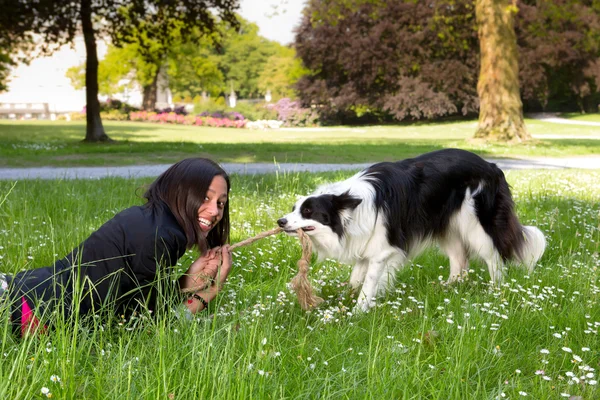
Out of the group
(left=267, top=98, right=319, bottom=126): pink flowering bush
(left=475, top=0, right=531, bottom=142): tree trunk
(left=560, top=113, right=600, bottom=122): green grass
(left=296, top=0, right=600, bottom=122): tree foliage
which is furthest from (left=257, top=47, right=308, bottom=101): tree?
(left=475, top=0, right=531, bottom=142): tree trunk

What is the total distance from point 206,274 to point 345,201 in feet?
3.68

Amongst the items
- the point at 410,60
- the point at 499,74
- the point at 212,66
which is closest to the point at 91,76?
the point at 499,74

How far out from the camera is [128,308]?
3.58m

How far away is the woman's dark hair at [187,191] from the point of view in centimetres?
351

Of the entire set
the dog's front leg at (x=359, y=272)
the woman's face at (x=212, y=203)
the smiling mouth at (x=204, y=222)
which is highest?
the woman's face at (x=212, y=203)

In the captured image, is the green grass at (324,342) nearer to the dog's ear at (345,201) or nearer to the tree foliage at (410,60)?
the dog's ear at (345,201)

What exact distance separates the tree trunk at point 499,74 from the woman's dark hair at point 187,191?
1721 cm

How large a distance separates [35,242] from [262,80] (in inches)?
2846

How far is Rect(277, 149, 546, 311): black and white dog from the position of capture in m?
4.28

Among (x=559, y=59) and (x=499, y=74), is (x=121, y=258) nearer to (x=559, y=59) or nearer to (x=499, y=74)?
(x=499, y=74)

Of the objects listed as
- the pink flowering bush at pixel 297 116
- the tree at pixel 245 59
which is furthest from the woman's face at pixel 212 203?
the tree at pixel 245 59

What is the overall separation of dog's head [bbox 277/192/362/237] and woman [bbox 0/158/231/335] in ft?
2.13

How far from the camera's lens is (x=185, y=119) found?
41844 mm

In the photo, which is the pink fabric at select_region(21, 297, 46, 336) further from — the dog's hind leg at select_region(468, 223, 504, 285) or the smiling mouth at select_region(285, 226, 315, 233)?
the dog's hind leg at select_region(468, 223, 504, 285)
